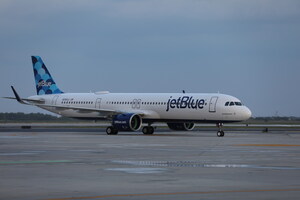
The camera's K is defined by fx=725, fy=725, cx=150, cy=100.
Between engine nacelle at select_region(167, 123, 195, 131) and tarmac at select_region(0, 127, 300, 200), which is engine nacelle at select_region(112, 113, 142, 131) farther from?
tarmac at select_region(0, 127, 300, 200)

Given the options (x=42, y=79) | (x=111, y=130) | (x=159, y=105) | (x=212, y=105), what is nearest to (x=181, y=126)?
(x=159, y=105)

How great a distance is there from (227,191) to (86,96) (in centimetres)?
5539

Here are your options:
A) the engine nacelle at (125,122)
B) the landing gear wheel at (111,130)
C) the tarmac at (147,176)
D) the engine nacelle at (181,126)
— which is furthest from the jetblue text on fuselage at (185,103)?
the tarmac at (147,176)

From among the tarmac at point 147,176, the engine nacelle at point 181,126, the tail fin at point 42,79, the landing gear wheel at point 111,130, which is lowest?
the tarmac at point 147,176

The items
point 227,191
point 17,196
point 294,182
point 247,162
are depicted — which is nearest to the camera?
point 17,196

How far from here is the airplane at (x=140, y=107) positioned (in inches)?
2445

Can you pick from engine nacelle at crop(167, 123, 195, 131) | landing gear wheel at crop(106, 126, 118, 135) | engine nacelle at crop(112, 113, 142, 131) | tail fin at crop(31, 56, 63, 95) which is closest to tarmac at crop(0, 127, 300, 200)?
engine nacelle at crop(112, 113, 142, 131)

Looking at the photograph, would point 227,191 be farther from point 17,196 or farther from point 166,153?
point 166,153

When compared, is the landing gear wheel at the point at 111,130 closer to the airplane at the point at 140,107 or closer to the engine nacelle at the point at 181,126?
the airplane at the point at 140,107

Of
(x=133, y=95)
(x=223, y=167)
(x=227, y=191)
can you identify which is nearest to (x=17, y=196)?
(x=227, y=191)

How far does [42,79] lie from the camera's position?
7650 cm

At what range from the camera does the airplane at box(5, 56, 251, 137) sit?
62094 mm

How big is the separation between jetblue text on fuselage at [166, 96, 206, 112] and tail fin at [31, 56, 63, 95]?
15615 millimetres

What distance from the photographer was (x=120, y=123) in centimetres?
6431
